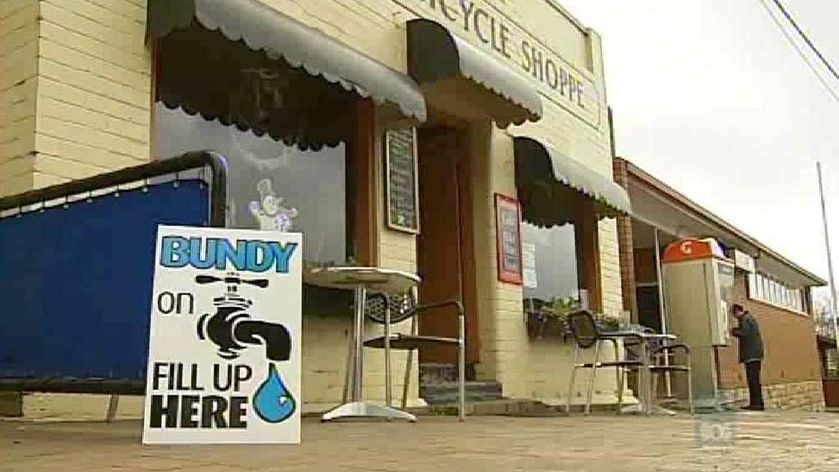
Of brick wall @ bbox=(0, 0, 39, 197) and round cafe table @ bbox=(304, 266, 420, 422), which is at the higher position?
brick wall @ bbox=(0, 0, 39, 197)

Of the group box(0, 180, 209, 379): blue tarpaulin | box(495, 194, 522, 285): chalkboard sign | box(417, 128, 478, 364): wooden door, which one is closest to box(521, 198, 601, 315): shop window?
box(495, 194, 522, 285): chalkboard sign

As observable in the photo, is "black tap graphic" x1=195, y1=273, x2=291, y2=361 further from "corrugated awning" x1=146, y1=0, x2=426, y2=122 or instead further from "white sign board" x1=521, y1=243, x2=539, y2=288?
"white sign board" x1=521, y1=243, x2=539, y2=288

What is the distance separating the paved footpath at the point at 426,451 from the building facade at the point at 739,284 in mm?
6923

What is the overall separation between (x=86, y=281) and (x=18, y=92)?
1.42 m

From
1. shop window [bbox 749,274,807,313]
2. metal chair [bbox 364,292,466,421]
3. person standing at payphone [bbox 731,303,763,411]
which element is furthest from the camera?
shop window [bbox 749,274,807,313]

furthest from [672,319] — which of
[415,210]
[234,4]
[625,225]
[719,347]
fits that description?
[234,4]

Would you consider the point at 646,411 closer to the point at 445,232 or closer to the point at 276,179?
the point at 445,232

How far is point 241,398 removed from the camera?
2730mm

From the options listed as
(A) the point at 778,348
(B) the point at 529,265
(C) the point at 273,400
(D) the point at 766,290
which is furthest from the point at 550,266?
(D) the point at 766,290

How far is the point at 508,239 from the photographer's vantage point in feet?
25.3

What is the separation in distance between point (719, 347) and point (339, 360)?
794 centimetres

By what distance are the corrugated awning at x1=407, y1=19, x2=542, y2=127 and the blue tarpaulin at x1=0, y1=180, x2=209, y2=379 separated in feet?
10.9

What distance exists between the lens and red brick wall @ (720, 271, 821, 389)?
13.7 metres

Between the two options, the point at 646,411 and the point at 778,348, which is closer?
the point at 646,411
